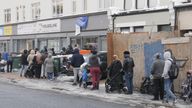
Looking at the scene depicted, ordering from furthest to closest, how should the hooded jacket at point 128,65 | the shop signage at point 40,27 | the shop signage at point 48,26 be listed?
the shop signage at point 40,27 → the shop signage at point 48,26 → the hooded jacket at point 128,65

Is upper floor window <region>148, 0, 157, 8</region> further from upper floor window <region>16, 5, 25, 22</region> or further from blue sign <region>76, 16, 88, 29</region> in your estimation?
upper floor window <region>16, 5, 25, 22</region>

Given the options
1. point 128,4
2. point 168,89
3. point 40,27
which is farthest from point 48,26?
point 168,89

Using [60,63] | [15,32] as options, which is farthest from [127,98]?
[15,32]

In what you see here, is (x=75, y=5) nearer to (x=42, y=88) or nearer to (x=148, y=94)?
(x=42, y=88)

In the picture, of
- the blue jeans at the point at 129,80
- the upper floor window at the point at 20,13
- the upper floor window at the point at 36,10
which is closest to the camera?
the blue jeans at the point at 129,80

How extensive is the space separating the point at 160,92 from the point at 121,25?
13.9m

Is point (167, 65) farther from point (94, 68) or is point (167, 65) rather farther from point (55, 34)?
point (55, 34)

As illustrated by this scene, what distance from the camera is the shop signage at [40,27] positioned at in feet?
135

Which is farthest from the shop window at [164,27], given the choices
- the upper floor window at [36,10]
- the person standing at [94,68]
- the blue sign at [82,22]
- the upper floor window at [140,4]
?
the upper floor window at [36,10]

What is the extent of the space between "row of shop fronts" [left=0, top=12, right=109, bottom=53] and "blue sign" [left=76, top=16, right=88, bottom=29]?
0.50 feet

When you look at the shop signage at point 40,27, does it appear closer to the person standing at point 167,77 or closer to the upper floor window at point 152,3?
the upper floor window at point 152,3

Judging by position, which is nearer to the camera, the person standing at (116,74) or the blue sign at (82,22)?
the person standing at (116,74)

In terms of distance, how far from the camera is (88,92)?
21.3 meters

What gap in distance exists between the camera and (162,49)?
19922 mm
